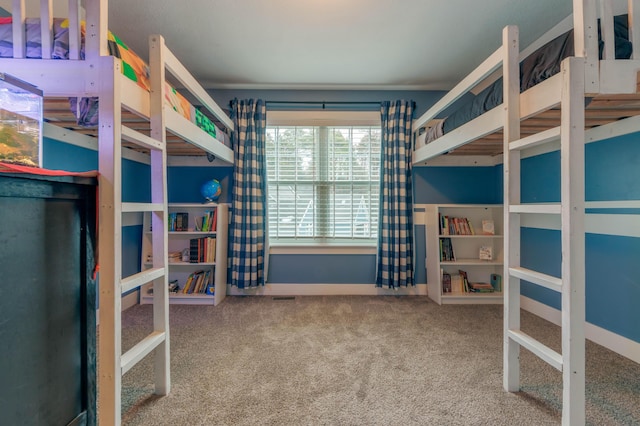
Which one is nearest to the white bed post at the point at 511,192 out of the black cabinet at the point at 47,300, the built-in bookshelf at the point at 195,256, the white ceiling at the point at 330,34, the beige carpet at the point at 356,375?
the beige carpet at the point at 356,375

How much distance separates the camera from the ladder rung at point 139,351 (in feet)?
3.81

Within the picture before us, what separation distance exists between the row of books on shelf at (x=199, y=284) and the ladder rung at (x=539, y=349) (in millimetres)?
2543

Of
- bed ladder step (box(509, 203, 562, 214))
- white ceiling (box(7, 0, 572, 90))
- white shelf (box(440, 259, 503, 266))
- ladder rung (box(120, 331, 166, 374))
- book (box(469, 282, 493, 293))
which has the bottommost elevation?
book (box(469, 282, 493, 293))

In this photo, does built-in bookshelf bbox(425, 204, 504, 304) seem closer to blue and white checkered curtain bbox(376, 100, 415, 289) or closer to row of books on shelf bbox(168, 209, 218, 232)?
blue and white checkered curtain bbox(376, 100, 415, 289)

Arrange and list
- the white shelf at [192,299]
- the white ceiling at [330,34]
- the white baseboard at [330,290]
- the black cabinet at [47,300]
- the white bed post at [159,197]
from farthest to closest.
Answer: the white baseboard at [330,290] → the white shelf at [192,299] → the white ceiling at [330,34] → the white bed post at [159,197] → the black cabinet at [47,300]

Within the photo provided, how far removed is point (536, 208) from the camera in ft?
4.17

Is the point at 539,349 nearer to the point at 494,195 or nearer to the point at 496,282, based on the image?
the point at 496,282

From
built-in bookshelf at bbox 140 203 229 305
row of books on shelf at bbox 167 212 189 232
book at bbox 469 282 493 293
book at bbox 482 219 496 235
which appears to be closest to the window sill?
built-in bookshelf at bbox 140 203 229 305

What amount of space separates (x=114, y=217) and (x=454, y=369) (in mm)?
2002

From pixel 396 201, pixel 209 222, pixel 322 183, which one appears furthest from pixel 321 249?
pixel 209 222

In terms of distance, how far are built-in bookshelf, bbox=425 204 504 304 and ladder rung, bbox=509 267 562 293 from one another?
143 cm

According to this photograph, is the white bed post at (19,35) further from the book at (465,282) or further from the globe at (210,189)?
the book at (465,282)

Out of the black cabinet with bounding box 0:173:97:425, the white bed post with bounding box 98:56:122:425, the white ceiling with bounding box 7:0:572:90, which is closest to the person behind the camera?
the black cabinet with bounding box 0:173:97:425

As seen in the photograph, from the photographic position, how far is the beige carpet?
129 centimetres
